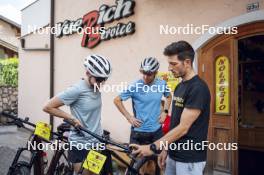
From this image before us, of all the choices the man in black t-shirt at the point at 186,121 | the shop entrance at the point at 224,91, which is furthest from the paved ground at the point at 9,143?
the man in black t-shirt at the point at 186,121

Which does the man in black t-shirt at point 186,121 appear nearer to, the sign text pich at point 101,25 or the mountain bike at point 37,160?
the mountain bike at point 37,160

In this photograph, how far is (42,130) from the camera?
4.66 meters

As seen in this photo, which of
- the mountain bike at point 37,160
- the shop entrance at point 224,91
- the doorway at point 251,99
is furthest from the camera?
the doorway at point 251,99

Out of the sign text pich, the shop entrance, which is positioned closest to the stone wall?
the sign text pich

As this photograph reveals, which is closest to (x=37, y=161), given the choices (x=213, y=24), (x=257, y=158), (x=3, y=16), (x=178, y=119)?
(x=178, y=119)

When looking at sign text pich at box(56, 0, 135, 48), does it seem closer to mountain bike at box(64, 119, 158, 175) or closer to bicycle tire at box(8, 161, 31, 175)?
bicycle tire at box(8, 161, 31, 175)

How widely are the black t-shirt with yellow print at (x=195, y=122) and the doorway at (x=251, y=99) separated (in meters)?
5.60

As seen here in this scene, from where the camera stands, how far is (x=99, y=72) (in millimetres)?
4055

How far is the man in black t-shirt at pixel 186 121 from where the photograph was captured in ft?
10.8

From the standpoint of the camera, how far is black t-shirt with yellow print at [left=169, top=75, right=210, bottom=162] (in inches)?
130

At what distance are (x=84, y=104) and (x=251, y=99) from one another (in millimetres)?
6538

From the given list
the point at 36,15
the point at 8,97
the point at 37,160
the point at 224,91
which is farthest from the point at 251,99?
the point at 8,97

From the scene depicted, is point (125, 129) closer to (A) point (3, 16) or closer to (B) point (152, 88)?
(B) point (152, 88)

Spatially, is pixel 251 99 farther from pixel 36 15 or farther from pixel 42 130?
pixel 36 15
